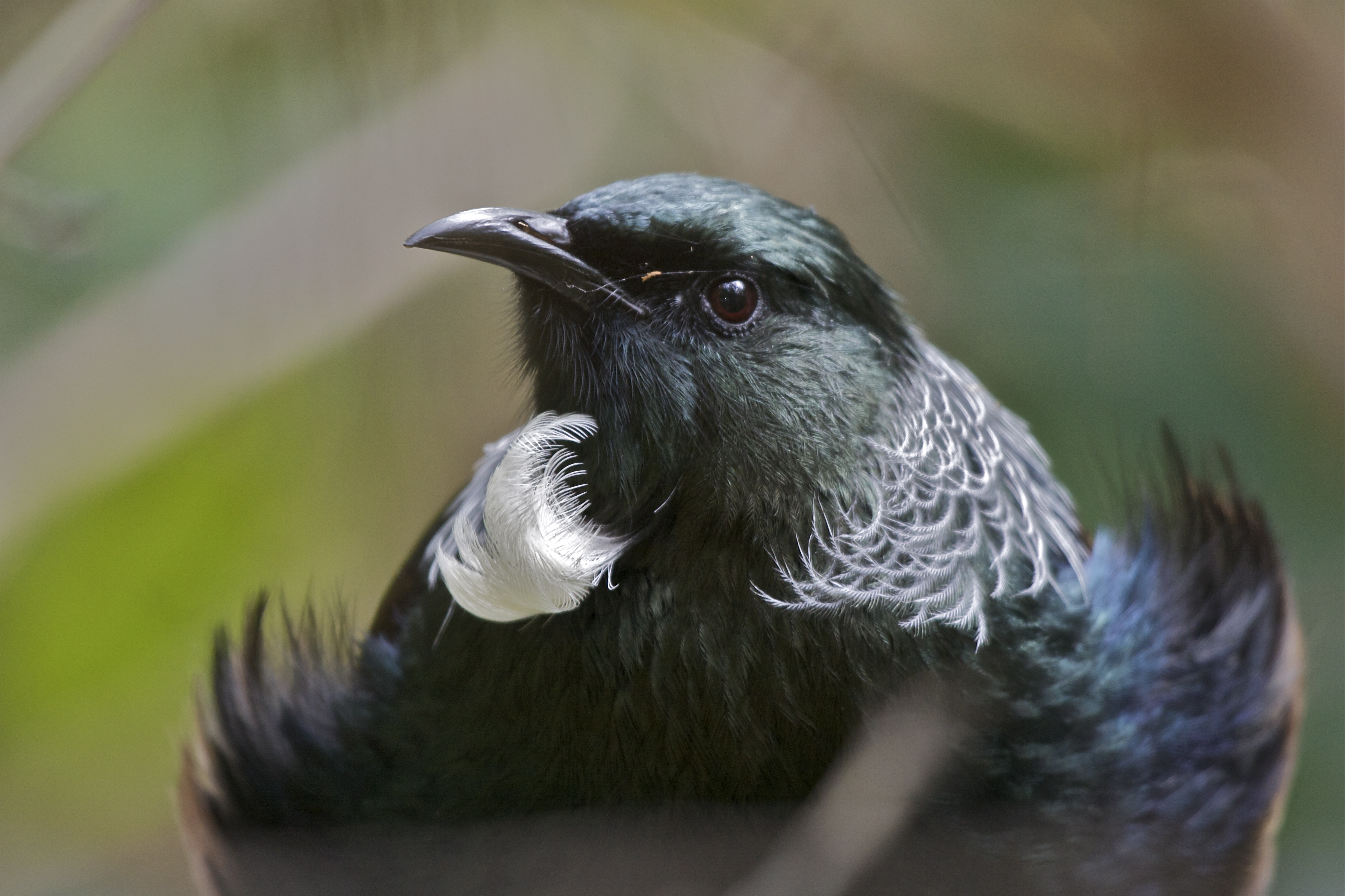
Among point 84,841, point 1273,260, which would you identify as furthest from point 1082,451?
point 84,841

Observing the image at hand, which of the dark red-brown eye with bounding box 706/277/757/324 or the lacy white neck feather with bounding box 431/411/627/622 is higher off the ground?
the dark red-brown eye with bounding box 706/277/757/324

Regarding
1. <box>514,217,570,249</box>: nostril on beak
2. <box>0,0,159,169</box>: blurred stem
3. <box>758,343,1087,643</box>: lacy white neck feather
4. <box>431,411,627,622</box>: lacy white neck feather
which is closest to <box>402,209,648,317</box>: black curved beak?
<box>514,217,570,249</box>: nostril on beak

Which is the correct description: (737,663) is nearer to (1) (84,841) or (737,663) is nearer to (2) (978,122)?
(2) (978,122)

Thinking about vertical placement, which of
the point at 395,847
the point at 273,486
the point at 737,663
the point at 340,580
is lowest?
the point at 395,847

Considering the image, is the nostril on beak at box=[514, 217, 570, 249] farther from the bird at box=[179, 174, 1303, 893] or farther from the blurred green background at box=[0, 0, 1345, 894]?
the blurred green background at box=[0, 0, 1345, 894]

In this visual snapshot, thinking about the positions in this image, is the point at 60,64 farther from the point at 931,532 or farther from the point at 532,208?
the point at 931,532

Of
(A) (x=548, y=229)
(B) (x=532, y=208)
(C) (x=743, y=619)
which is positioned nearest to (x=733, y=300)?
(A) (x=548, y=229)

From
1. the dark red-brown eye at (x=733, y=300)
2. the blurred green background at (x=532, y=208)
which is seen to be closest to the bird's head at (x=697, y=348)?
the dark red-brown eye at (x=733, y=300)
